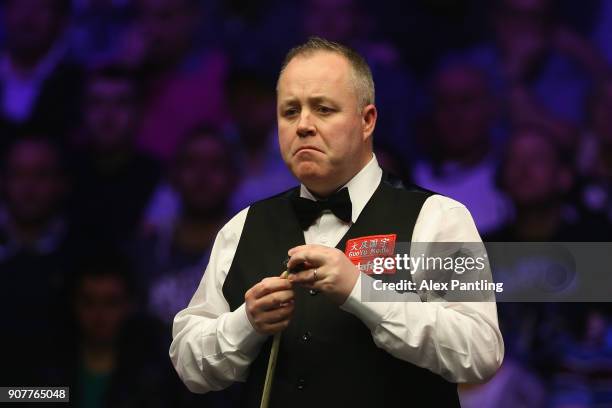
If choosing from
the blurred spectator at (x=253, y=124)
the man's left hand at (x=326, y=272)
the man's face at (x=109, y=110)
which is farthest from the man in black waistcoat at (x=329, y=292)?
the man's face at (x=109, y=110)

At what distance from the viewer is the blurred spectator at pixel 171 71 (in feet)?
13.9

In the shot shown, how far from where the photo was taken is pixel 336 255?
1879 millimetres

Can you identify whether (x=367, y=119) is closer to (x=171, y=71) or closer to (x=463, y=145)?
(x=463, y=145)

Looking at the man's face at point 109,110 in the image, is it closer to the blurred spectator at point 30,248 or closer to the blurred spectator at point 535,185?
the blurred spectator at point 30,248

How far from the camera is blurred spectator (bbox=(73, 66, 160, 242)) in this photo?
164 inches

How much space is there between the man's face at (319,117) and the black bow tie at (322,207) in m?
0.05

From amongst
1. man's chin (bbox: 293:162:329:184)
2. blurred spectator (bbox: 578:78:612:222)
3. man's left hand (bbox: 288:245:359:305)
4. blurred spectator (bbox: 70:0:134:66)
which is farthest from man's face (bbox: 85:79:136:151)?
man's left hand (bbox: 288:245:359:305)

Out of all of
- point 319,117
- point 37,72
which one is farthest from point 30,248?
point 319,117

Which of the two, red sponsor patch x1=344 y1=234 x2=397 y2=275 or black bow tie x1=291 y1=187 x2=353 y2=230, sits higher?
black bow tie x1=291 y1=187 x2=353 y2=230

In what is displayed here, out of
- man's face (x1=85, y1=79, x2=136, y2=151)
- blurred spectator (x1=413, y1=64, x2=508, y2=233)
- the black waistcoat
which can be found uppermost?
man's face (x1=85, y1=79, x2=136, y2=151)

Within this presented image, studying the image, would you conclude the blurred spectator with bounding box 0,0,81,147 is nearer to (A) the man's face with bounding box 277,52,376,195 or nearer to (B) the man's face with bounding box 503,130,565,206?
(B) the man's face with bounding box 503,130,565,206

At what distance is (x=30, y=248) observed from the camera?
416cm

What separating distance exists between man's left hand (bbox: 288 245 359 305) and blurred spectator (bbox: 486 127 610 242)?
2.18 meters

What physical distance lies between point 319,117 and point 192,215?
2.14 m
